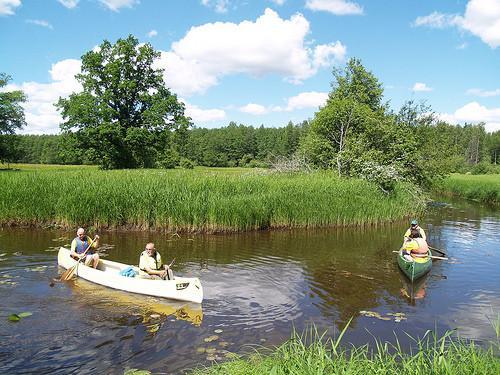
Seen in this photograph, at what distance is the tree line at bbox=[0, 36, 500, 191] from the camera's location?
2720 cm

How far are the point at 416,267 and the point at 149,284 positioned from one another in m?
7.79

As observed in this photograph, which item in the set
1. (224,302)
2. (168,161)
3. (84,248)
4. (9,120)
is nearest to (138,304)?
(224,302)

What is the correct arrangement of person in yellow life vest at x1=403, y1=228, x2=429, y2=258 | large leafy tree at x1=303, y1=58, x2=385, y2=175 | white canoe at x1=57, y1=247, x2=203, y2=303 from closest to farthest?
Result: 1. white canoe at x1=57, y1=247, x2=203, y2=303
2. person in yellow life vest at x1=403, y1=228, x2=429, y2=258
3. large leafy tree at x1=303, y1=58, x2=385, y2=175

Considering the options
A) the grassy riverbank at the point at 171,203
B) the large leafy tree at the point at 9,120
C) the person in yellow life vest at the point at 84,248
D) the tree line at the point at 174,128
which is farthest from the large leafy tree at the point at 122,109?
the person in yellow life vest at the point at 84,248

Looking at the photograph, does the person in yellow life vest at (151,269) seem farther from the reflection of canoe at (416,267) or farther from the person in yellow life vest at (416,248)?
the person in yellow life vest at (416,248)

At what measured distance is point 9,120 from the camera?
4853 centimetres

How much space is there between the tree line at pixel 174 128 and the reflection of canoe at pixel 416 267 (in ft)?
37.2

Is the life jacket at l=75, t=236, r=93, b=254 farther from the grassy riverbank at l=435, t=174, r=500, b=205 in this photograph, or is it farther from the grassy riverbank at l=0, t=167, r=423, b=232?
the grassy riverbank at l=435, t=174, r=500, b=205

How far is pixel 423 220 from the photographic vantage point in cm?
2456

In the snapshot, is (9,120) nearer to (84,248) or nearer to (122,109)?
(122,109)

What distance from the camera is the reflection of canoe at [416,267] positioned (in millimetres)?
12344

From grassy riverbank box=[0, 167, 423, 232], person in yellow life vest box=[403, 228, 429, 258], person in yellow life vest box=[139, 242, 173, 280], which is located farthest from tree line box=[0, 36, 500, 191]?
person in yellow life vest box=[139, 242, 173, 280]

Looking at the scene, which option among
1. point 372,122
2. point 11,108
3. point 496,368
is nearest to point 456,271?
point 496,368

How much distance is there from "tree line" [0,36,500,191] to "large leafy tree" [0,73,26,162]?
0.10 metres
